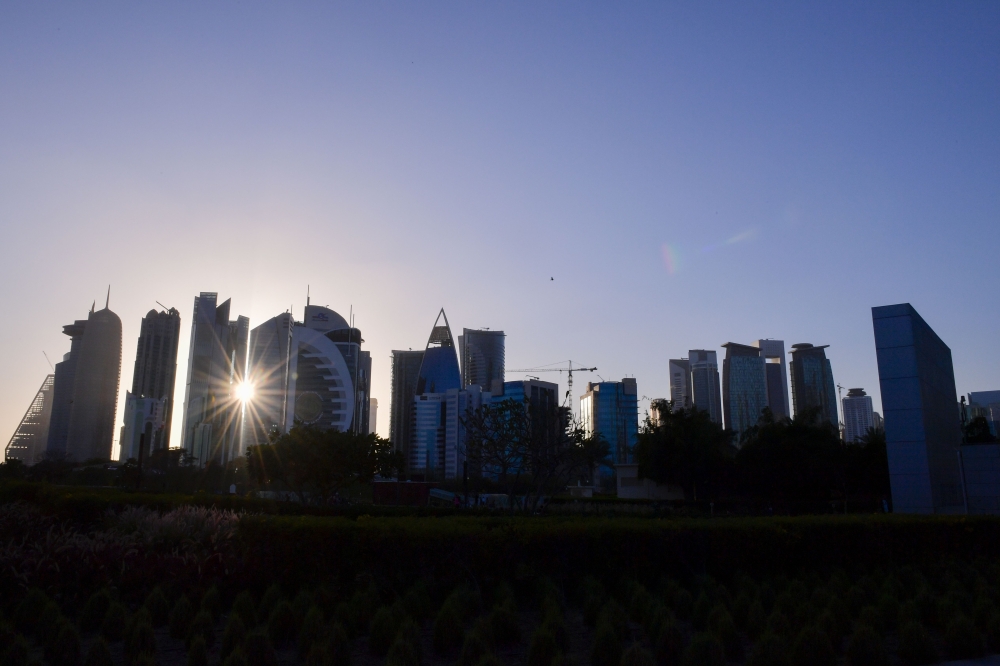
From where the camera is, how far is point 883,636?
26.3ft

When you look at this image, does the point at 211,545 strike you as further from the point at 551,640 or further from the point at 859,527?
the point at 859,527

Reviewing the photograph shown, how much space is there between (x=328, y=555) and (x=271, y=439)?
31.8 m

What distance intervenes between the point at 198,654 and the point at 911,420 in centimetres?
2059

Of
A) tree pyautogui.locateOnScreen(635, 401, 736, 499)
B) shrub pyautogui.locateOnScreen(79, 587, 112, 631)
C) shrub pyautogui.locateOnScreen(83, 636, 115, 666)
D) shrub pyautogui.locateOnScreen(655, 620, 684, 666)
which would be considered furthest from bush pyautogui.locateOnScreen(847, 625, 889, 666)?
tree pyautogui.locateOnScreen(635, 401, 736, 499)

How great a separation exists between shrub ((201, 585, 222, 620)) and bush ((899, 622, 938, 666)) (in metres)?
7.12

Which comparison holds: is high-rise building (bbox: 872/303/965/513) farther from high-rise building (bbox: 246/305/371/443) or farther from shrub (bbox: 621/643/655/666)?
high-rise building (bbox: 246/305/371/443)

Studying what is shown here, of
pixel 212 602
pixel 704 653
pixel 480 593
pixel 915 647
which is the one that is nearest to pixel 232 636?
pixel 212 602

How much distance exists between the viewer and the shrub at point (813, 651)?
659 centimetres

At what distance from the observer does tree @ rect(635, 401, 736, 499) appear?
4528cm

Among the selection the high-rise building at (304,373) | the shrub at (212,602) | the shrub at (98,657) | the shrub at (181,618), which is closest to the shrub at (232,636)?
the shrub at (181,618)

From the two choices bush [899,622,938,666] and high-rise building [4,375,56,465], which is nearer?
bush [899,622,938,666]

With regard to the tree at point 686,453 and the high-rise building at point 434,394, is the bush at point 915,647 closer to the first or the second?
the tree at point 686,453

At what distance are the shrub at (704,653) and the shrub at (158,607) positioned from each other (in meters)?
5.54

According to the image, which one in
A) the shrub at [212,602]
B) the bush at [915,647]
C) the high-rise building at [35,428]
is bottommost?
the bush at [915,647]
